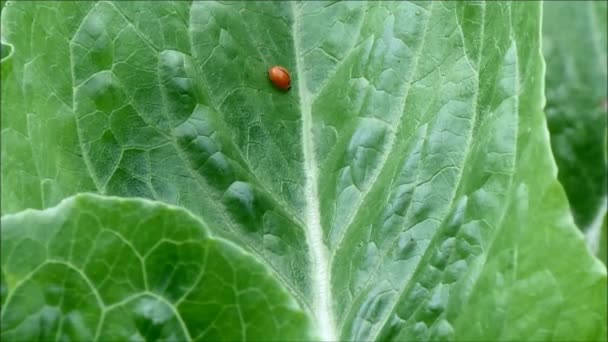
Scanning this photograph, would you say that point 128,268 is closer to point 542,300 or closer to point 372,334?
point 372,334

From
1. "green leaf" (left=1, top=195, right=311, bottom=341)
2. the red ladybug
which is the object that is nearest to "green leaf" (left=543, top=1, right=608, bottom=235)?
the red ladybug

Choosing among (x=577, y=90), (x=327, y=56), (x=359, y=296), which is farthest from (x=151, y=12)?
(x=577, y=90)

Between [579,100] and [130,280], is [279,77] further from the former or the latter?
[579,100]

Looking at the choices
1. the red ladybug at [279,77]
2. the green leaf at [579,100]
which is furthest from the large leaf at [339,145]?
the green leaf at [579,100]

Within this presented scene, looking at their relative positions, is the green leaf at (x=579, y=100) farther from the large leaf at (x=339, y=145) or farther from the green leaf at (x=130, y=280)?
the green leaf at (x=130, y=280)

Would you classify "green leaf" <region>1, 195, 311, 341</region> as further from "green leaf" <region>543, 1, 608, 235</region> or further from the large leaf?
"green leaf" <region>543, 1, 608, 235</region>

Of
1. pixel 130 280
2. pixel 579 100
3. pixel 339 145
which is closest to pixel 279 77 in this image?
pixel 339 145
